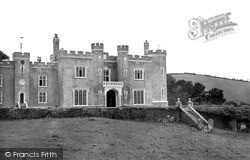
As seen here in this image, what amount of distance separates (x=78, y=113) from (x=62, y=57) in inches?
501

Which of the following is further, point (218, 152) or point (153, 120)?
point (153, 120)

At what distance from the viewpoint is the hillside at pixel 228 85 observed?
77.1 meters

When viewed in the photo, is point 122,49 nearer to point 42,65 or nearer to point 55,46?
point 55,46

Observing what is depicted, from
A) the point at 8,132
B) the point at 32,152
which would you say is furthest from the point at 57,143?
the point at 8,132

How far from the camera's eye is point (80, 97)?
1849 inches

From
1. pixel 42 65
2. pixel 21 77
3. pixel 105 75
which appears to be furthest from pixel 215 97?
pixel 21 77

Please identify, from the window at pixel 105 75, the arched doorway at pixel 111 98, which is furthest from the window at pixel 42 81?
the arched doorway at pixel 111 98

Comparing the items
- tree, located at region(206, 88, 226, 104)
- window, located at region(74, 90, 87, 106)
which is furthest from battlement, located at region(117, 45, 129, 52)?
tree, located at region(206, 88, 226, 104)

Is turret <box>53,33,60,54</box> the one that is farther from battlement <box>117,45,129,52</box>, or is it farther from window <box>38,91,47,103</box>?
battlement <box>117,45,129,52</box>

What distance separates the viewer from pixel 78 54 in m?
47.0

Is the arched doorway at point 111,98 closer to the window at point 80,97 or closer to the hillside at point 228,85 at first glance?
the window at point 80,97

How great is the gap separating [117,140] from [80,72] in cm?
2203

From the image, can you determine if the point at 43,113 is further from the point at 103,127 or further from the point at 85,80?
the point at 85,80

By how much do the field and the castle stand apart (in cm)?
1351
